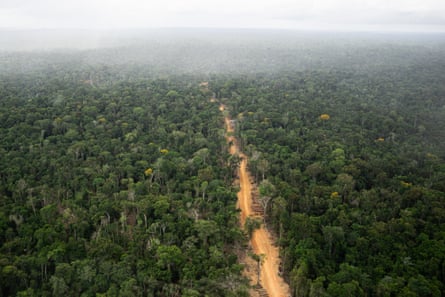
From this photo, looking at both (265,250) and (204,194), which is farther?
(204,194)

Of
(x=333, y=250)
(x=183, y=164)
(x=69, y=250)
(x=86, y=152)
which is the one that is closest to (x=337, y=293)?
(x=333, y=250)

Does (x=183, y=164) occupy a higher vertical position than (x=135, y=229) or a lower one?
higher

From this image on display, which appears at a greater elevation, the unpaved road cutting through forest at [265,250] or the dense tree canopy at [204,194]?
the dense tree canopy at [204,194]

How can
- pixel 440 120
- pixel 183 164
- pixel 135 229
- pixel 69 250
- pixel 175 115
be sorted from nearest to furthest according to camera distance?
pixel 69 250
pixel 135 229
pixel 183 164
pixel 175 115
pixel 440 120

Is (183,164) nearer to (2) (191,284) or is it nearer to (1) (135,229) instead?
(1) (135,229)

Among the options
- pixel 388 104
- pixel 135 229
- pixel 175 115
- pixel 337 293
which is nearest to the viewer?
pixel 337 293

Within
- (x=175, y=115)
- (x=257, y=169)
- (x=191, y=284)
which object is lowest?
(x=191, y=284)

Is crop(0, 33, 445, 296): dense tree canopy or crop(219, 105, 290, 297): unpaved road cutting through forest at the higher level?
crop(0, 33, 445, 296): dense tree canopy

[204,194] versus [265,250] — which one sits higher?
[204,194]

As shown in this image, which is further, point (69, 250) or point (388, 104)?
point (388, 104)

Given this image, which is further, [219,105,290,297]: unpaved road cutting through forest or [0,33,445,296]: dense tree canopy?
[219,105,290,297]: unpaved road cutting through forest

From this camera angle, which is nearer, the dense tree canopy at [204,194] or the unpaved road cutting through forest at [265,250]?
the dense tree canopy at [204,194]
